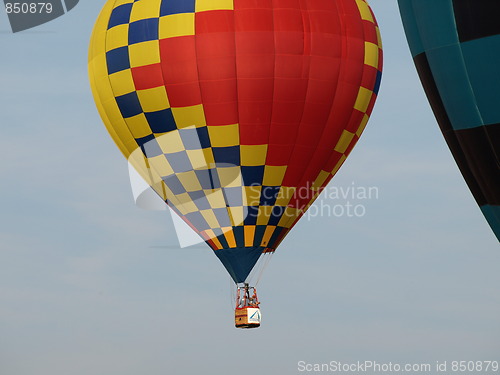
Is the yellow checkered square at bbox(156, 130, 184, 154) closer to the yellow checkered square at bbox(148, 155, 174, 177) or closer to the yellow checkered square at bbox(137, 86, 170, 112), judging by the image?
the yellow checkered square at bbox(148, 155, 174, 177)

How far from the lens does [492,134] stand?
19.5 meters

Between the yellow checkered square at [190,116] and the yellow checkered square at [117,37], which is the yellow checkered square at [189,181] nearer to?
the yellow checkered square at [190,116]

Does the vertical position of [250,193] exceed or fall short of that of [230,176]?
it falls short

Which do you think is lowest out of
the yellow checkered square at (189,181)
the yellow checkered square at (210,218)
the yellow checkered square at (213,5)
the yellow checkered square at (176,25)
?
the yellow checkered square at (210,218)

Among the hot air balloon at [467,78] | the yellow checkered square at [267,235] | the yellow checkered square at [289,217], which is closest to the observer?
the hot air balloon at [467,78]

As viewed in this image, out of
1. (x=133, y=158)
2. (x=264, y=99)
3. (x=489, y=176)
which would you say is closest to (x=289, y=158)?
(x=264, y=99)

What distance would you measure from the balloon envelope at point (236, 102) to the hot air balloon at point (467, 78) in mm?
4589

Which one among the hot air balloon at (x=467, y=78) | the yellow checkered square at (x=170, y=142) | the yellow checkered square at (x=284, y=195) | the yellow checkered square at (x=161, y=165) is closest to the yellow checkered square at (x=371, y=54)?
the yellow checkered square at (x=284, y=195)

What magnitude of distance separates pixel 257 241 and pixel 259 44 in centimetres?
340

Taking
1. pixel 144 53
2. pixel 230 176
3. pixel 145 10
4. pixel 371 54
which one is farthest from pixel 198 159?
pixel 371 54

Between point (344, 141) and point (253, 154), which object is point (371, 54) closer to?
point (344, 141)

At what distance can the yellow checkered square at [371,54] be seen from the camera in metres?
25.8

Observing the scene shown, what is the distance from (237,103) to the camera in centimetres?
2472

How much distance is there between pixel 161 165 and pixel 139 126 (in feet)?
2.56
